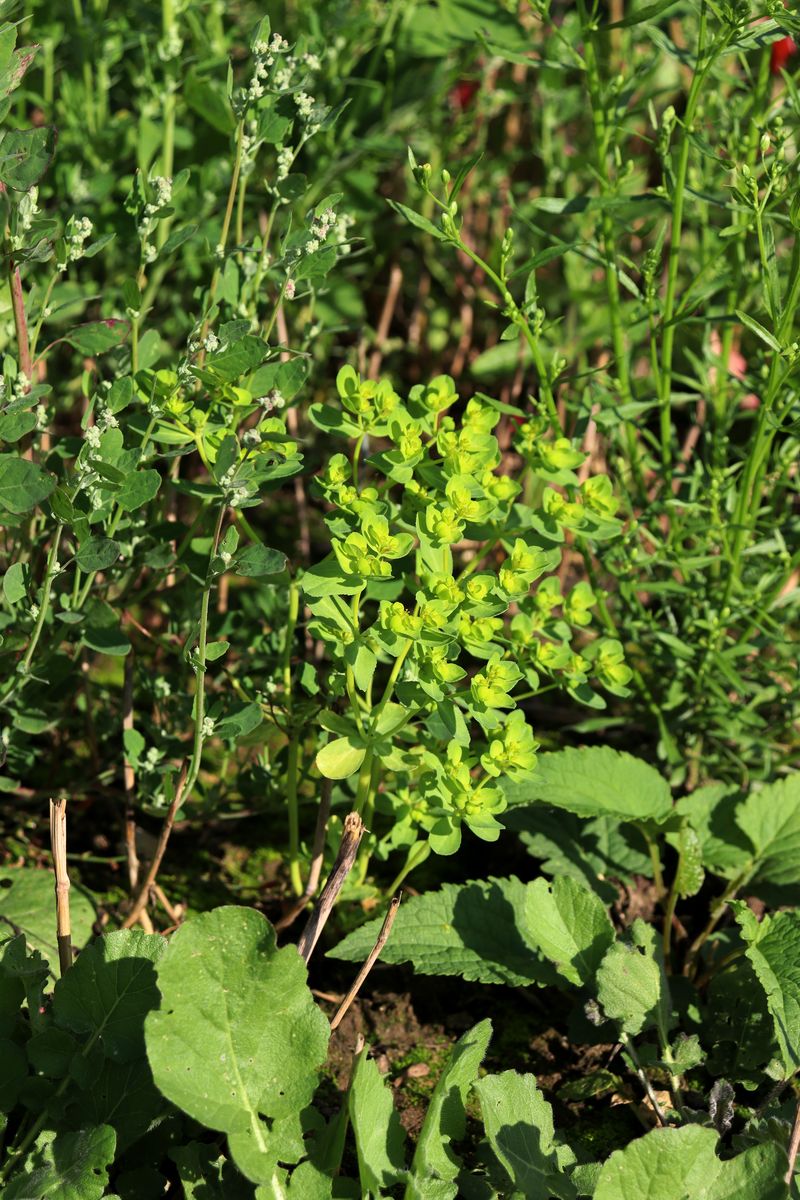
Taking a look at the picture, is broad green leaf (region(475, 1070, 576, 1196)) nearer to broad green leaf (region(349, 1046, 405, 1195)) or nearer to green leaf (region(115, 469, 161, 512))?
broad green leaf (region(349, 1046, 405, 1195))

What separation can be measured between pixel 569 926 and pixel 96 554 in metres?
0.82

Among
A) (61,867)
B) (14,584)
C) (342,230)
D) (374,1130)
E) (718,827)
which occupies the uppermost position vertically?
(342,230)

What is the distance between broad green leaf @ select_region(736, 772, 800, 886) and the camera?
1.87 m

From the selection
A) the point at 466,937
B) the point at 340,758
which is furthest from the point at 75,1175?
the point at 466,937

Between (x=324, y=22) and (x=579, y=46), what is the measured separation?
785 mm

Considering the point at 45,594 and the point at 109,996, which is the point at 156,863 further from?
the point at 45,594

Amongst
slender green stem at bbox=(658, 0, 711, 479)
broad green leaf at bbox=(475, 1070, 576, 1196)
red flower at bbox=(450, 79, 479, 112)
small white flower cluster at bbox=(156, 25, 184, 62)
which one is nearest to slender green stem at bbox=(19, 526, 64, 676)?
broad green leaf at bbox=(475, 1070, 576, 1196)

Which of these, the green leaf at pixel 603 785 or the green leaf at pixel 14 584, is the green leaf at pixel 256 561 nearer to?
the green leaf at pixel 14 584

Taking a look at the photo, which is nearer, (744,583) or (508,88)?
(744,583)

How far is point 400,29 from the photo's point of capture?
2.65 metres

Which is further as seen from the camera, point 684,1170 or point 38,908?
point 38,908

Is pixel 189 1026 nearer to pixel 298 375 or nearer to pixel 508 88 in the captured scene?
pixel 298 375

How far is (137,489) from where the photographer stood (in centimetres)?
154

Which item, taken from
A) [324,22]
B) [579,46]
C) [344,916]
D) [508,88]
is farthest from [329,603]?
[508,88]
